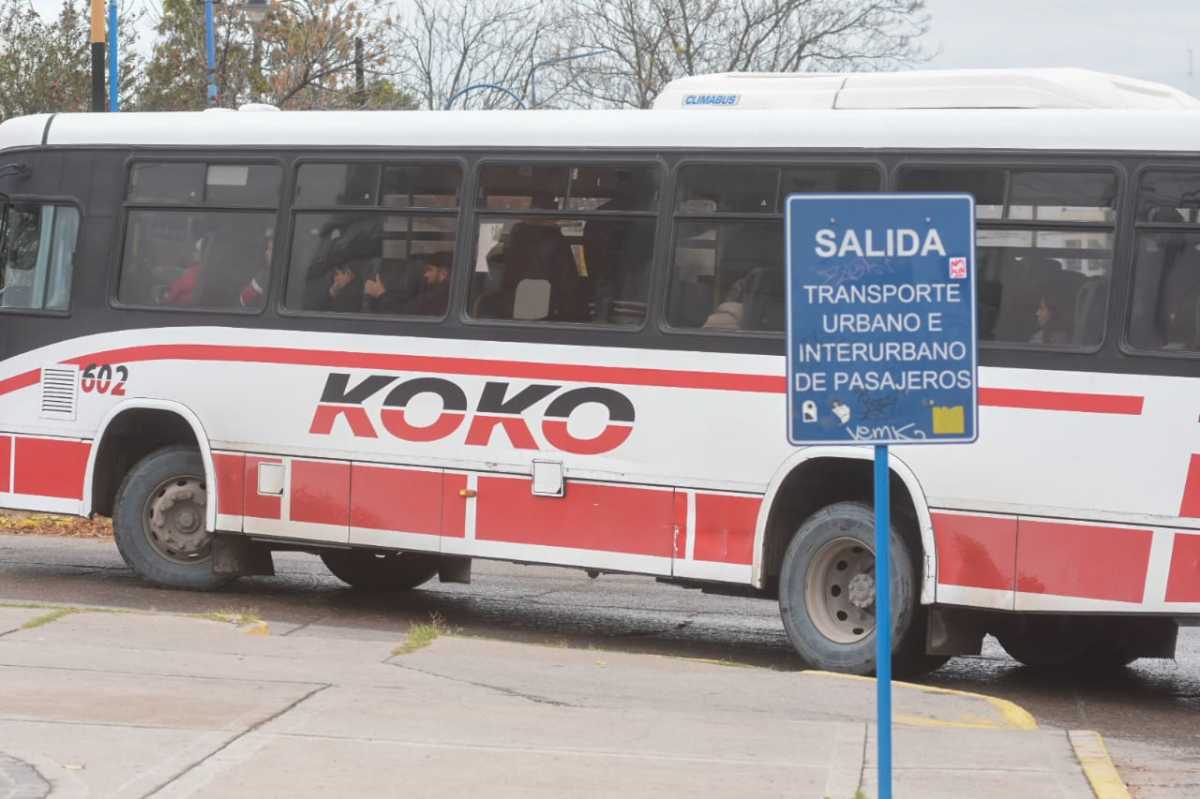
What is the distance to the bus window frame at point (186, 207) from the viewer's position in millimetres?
12727

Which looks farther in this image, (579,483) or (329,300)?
(329,300)

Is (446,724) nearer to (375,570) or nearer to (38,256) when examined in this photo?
(375,570)

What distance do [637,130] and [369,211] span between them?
1.93m

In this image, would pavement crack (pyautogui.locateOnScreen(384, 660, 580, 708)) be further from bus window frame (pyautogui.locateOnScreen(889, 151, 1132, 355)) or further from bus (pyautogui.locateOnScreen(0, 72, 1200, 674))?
bus window frame (pyautogui.locateOnScreen(889, 151, 1132, 355))

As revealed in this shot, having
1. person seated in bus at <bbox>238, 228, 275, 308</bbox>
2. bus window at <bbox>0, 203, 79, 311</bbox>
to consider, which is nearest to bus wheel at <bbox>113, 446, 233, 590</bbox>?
person seated in bus at <bbox>238, 228, 275, 308</bbox>

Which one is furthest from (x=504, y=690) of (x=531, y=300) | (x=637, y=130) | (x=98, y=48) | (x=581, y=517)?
(x=98, y=48)

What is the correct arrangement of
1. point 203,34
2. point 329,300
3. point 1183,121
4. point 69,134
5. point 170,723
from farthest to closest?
point 203,34 < point 69,134 < point 329,300 < point 1183,121 < point 170,723

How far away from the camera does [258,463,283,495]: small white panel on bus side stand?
492 inches

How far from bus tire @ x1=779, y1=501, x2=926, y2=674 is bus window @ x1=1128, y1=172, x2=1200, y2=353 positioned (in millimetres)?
1758

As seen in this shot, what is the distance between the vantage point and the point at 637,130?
1148 centimetres

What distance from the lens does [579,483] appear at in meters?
11.4

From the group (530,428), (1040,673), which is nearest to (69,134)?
(530,428)

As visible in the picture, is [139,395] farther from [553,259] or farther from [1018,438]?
[1018,438]

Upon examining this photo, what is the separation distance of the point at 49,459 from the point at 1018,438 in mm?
6622
